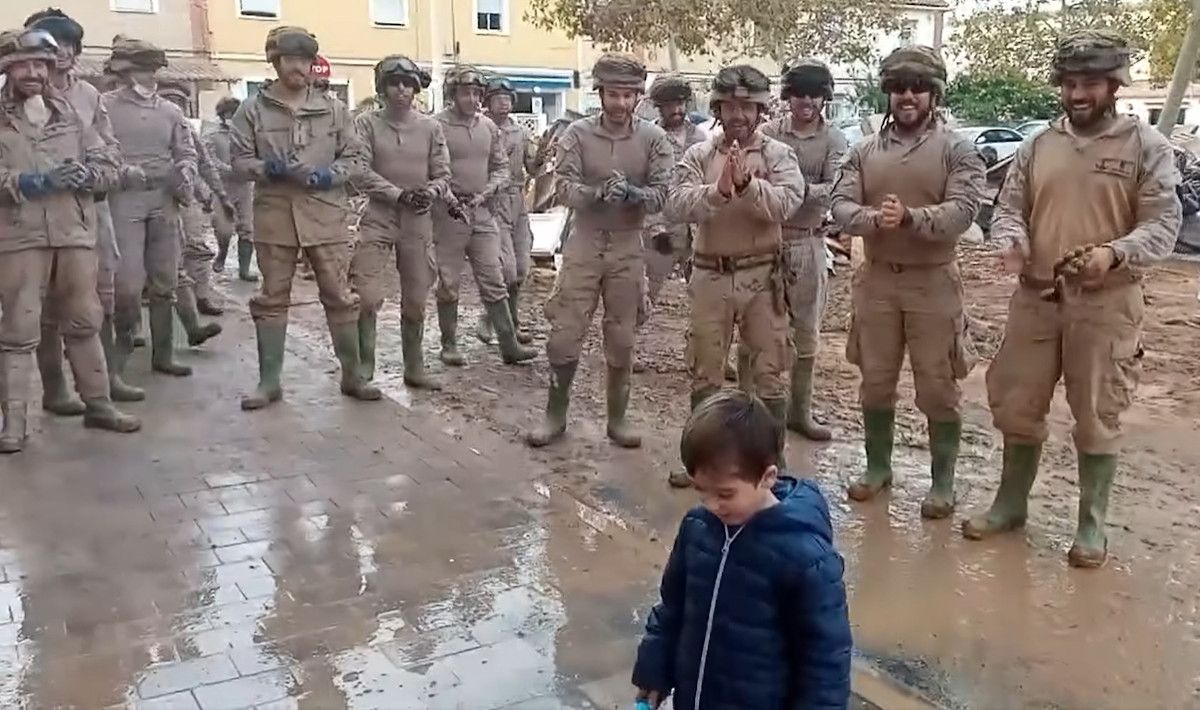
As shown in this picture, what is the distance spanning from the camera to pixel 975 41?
1195 inches

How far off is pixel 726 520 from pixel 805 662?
0.33 metres

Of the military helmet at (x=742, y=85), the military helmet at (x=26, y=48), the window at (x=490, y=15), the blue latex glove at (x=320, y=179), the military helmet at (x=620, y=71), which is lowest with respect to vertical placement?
the blue latex glove at (x=320, y=179)

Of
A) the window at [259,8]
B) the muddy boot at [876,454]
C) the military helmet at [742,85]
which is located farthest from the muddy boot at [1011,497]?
the window at [259,8]

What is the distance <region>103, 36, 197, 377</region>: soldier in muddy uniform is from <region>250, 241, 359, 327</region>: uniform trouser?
3.12ft

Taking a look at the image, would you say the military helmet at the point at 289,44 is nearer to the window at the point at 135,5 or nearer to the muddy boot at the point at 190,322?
the muddy boot at the point at 190,322

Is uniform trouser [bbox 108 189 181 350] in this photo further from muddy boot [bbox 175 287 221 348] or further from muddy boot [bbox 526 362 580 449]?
muddy boot [bbox 526 362 580 449]

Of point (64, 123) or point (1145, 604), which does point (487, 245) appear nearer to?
point (64, 123)

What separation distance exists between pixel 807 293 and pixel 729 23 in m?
15.9

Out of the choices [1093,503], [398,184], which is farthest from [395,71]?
[1093,503]

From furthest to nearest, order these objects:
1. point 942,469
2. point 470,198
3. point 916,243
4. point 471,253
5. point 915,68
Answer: point 471,253, point 470,198, point 942,469, point 916,243, point 915,68

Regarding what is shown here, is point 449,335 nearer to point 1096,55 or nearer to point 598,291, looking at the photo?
point 598,291

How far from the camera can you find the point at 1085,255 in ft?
14.1

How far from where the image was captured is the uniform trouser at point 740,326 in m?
5.37

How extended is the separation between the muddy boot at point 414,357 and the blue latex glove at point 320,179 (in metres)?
1.23
